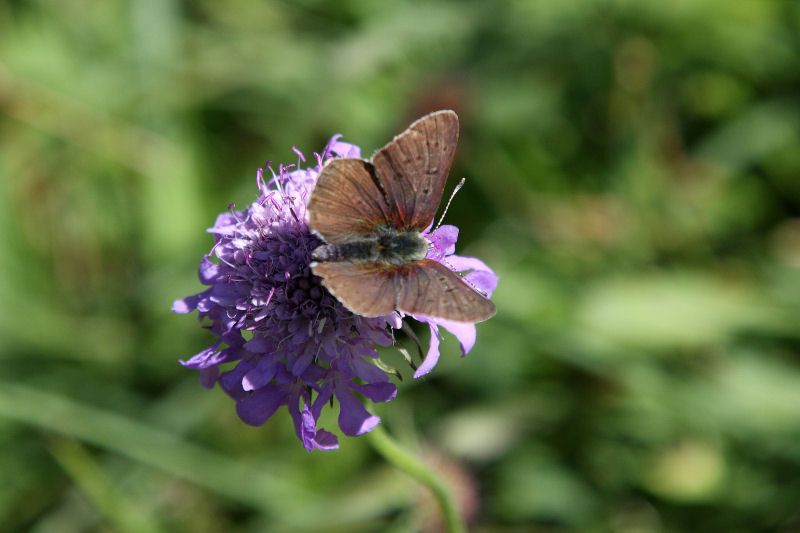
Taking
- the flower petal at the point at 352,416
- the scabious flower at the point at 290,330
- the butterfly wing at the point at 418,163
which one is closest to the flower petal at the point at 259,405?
the scabious flower at the point at 290,330

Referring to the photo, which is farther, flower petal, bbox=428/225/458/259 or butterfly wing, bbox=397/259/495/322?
flower petal, bbox=428/225/458/259

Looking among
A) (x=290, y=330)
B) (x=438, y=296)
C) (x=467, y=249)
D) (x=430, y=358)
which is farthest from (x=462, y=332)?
(x=467, y=249)

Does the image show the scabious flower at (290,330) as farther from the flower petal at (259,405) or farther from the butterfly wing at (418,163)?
the butterfly wing at (418,163)

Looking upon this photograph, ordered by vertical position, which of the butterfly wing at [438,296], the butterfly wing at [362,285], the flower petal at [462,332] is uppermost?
the butterfly wing at [438,296]

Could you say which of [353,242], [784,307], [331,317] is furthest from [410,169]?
[784,307]

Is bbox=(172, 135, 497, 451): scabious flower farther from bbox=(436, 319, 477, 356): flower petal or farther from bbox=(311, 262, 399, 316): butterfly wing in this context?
bbox=(311, 262, 399, 316): butterfly wing

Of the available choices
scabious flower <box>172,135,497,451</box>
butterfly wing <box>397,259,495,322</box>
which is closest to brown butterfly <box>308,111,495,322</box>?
butterfly wing <box>397,259,495,322</box>

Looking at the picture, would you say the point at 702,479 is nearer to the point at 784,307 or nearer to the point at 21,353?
the point at 784,307
